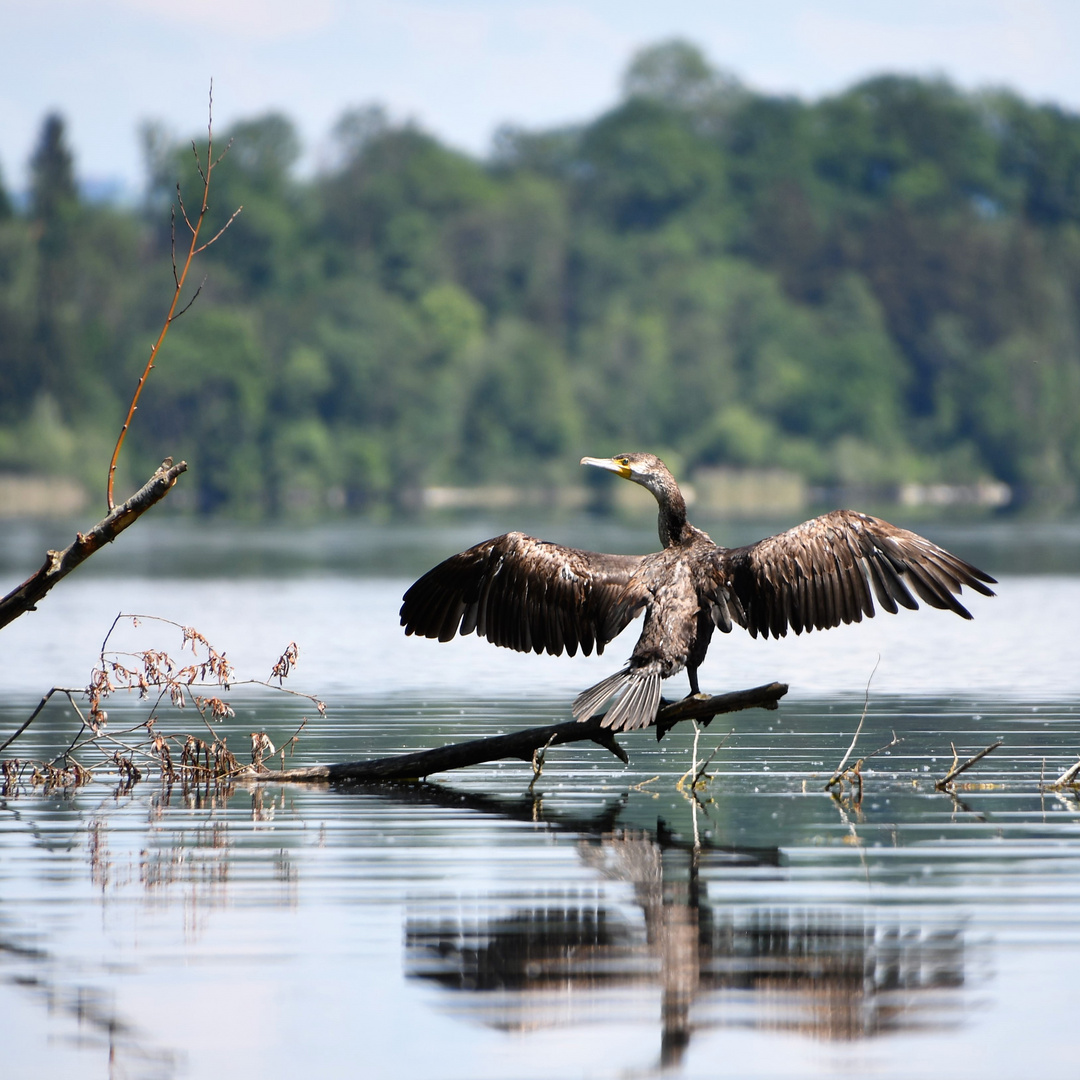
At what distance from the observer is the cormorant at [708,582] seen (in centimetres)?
909

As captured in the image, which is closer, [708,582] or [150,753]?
[708,582]

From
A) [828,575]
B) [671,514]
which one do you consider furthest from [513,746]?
[828,575]

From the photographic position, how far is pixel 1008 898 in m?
6.97

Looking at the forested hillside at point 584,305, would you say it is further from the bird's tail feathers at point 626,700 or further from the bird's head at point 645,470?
the bird's tail feathers at point 626,700

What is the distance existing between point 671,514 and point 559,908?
2.95 meters

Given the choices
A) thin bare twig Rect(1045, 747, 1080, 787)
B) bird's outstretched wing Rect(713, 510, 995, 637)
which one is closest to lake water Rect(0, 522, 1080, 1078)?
thin bare twig Rect(1045, 747, 1080, 787)

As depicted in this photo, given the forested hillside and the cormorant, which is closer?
the cormorant

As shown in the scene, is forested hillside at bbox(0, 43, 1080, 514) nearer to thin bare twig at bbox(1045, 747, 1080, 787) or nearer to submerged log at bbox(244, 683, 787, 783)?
submerged log at bbox(244, 683, 787, 783)

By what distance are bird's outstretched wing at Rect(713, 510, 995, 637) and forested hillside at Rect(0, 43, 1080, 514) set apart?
71708 mm

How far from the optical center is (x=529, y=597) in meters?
9.66

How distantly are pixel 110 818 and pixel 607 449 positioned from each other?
306 feet

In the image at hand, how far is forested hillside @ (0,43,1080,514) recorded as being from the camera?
9788cm

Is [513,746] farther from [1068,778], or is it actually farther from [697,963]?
[697,963]

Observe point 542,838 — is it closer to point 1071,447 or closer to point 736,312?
point 1071,447
